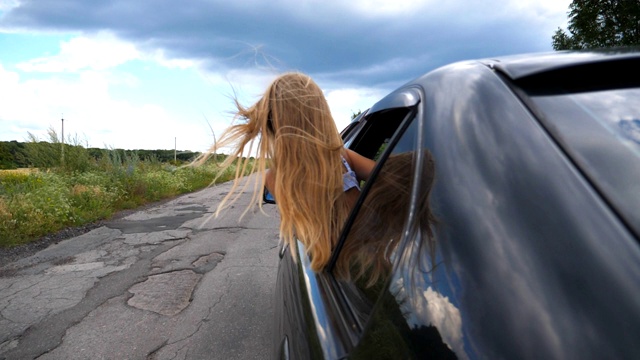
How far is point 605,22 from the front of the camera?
588 inches

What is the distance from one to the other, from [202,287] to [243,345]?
1471 millimetres

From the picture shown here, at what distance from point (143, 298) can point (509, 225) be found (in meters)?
4.35

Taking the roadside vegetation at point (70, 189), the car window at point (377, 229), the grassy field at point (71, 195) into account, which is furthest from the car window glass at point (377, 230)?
the roadside vegetation at point (70, 189)

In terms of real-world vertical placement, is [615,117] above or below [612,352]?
above

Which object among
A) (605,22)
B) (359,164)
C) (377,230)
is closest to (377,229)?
(377,230)

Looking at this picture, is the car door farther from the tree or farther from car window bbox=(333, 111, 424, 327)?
the tree

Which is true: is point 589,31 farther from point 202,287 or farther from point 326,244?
point 326,244

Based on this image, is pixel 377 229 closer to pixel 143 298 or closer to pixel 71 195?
pixel 143 298

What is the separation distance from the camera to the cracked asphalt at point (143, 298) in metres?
3.49

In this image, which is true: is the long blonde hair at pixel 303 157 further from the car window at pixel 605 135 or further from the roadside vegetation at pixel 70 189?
the roadside vegetation at pixel 70 189

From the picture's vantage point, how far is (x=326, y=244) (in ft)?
5.21

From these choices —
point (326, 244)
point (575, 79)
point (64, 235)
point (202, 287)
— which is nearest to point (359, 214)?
point (326, 244)

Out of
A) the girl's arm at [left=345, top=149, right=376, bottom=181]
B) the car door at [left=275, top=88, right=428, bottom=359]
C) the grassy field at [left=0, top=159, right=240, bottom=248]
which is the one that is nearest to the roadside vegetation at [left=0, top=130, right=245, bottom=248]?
the grassy field at [left=0, top=159, right=240, bottom=248]

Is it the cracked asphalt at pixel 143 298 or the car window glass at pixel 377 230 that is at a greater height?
the car window glass at pixel 377 230
